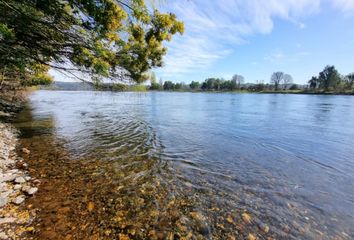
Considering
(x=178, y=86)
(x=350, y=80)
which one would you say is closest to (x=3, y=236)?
(x=350, y=80)

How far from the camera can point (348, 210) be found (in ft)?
16.6

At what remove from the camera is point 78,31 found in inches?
225

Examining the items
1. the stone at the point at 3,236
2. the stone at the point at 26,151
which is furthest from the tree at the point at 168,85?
the stone at the point at 3,236

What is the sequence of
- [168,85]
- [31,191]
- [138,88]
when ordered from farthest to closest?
[168,85] < [138,88] < [31,191]

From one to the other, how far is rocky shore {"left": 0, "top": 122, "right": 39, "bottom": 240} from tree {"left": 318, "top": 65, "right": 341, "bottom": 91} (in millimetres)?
101336

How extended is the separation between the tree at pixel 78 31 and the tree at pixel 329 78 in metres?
98.0

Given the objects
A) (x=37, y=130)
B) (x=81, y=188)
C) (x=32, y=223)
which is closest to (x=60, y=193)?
(x=81, y=188)

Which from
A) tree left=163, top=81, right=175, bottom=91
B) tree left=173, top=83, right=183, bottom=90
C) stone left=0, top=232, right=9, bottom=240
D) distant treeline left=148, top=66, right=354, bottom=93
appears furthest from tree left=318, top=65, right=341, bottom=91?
stone left=0, top=232, right=9, bottom=240

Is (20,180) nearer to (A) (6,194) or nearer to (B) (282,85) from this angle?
(A) (6,194)

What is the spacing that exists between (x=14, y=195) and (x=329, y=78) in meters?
104

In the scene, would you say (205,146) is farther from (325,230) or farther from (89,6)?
(89,6)

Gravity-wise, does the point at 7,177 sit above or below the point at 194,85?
below

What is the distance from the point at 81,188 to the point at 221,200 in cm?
370

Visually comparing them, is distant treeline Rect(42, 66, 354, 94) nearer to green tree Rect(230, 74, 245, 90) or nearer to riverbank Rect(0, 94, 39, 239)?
green tree Rect(230, 74, 245, 90)
